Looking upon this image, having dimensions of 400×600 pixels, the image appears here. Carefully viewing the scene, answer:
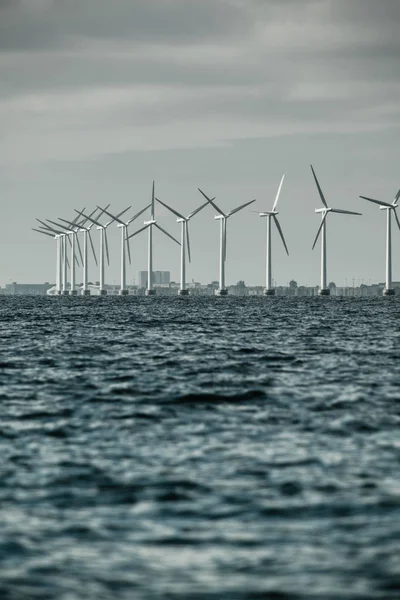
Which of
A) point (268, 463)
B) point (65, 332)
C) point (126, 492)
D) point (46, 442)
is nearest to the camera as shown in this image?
point (126, 492)

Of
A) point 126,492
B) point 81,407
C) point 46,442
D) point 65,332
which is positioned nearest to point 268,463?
point 126,492

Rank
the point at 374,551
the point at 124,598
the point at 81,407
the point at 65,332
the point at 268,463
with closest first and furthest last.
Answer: the point at 124,598
the point at 374,551
the point at 268,463
the point at 81,407
the point at 65,332

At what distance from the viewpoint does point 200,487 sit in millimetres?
16969

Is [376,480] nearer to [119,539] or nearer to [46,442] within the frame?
[119,539]

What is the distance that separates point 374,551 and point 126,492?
15.7 feet

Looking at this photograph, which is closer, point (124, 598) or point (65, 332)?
point (124, 598)

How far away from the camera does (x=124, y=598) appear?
37.9 feet

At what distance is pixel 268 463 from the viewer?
749 inches

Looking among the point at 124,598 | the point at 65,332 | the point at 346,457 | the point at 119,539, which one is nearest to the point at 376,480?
the point at 346,457

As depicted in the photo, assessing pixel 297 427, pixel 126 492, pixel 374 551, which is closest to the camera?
pixel 374 551

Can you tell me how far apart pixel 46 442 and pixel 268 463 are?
5079mm

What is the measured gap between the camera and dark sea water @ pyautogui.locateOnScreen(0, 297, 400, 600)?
40.5 ft

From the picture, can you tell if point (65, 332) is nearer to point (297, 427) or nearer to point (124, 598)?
point (297, 427)

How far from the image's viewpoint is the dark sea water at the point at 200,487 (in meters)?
12.3
